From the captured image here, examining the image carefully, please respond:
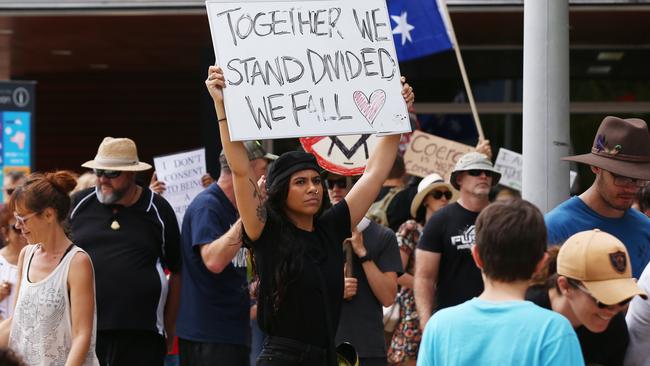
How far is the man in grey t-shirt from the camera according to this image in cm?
660

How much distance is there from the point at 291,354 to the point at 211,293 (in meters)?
2.24

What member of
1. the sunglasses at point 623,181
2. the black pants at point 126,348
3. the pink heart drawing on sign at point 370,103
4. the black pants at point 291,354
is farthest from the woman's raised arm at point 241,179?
the black pants at point 126,348

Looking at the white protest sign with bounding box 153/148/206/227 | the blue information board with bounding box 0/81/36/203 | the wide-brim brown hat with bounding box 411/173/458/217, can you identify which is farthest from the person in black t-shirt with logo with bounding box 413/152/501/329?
the blue information board with bounding box 0/81/36/203

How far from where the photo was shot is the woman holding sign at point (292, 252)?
15.6ft

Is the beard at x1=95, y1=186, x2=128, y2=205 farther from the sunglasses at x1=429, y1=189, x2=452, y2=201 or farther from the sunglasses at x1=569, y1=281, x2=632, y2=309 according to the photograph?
the sunglasses at x1=569, y1=281, x2=632, y2=309

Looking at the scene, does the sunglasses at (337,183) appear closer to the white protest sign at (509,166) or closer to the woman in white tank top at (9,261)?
the woman in white tank top at (9,261)

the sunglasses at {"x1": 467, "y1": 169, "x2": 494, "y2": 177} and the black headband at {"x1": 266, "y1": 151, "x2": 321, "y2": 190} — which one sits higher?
the black headband at {"x1": 266, "y1": 151, "x2": 321, "y2": 190}

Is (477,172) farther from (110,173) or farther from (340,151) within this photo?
(110,173)

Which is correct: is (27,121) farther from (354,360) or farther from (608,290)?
(608,290)

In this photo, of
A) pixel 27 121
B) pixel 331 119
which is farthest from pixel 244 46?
pixel 27 121

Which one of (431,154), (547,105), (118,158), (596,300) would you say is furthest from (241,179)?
(431,154)

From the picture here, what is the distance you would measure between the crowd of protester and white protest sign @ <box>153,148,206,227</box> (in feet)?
0.63

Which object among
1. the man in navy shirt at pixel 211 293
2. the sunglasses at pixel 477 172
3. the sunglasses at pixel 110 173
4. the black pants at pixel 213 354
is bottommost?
the black pants at pixel 213 354

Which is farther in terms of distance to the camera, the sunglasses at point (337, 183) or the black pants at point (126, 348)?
the sunglasses at point (337, 183)
